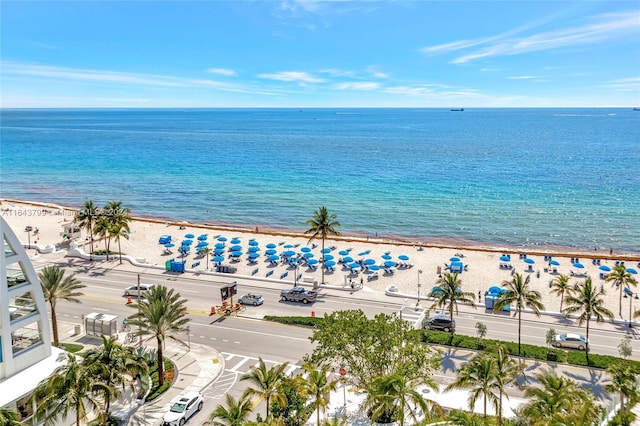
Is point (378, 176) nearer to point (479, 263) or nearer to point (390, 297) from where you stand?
point (479, 263)

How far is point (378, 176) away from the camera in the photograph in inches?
5202

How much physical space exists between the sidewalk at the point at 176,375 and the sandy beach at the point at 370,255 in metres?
20.4

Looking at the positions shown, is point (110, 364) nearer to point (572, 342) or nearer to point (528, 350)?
point (528, 350)

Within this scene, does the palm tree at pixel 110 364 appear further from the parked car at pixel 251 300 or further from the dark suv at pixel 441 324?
the dark suv at pixel 441 324

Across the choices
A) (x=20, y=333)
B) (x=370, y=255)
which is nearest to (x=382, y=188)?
(x=370, y=255)

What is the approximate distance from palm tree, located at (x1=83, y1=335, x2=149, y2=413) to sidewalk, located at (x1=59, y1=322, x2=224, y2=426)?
165 inches

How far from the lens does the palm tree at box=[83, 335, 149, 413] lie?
22.9 meters

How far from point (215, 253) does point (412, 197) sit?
187ft

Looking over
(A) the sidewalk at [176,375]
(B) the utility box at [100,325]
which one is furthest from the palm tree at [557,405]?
(B) the utility box at [100,325]

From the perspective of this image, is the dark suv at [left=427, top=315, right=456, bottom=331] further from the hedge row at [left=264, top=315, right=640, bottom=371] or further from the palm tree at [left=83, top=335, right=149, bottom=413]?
the palm tree at [left=83, top=335, right=149, bottom=413]

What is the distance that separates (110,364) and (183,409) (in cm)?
570

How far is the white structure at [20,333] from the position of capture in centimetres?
2470

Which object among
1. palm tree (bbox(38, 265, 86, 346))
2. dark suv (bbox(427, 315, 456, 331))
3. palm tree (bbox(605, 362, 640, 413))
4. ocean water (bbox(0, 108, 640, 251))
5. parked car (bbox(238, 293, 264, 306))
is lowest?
dark suv (bbox(427, 315, 456, 331))

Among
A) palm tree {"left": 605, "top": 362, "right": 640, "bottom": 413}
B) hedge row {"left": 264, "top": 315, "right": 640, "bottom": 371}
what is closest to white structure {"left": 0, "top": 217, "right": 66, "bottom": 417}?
hedge row {"left": 264, "top": 315, "right": 640, "bottom": 371}
